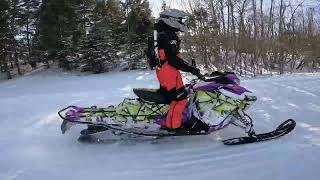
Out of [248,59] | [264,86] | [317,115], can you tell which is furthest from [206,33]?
[317,115]

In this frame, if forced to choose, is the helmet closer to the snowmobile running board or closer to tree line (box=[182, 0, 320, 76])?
the snowmobile running board

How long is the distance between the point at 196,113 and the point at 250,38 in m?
19.3

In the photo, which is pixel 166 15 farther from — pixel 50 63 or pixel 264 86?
pixel 50 63

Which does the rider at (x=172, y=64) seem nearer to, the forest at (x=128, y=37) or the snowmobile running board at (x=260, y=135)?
the snowmobile running board at (x=260, y=135)

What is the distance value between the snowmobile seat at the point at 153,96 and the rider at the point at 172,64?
74 millimetres

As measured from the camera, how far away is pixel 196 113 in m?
4.87

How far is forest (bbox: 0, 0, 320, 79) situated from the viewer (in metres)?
22.4

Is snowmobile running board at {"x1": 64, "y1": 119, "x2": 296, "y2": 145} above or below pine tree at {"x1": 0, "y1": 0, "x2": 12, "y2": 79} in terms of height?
below

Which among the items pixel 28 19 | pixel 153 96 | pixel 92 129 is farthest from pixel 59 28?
pixel 153 96

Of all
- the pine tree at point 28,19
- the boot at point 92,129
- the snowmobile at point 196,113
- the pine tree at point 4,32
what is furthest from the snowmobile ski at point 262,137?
the pine tree at point 28,19

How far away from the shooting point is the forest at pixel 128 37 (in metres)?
22.4

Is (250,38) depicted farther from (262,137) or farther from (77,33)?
(262,137)

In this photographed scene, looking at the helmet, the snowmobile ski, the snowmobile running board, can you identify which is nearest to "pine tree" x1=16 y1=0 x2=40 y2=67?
the helmet

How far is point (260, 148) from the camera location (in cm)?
439
